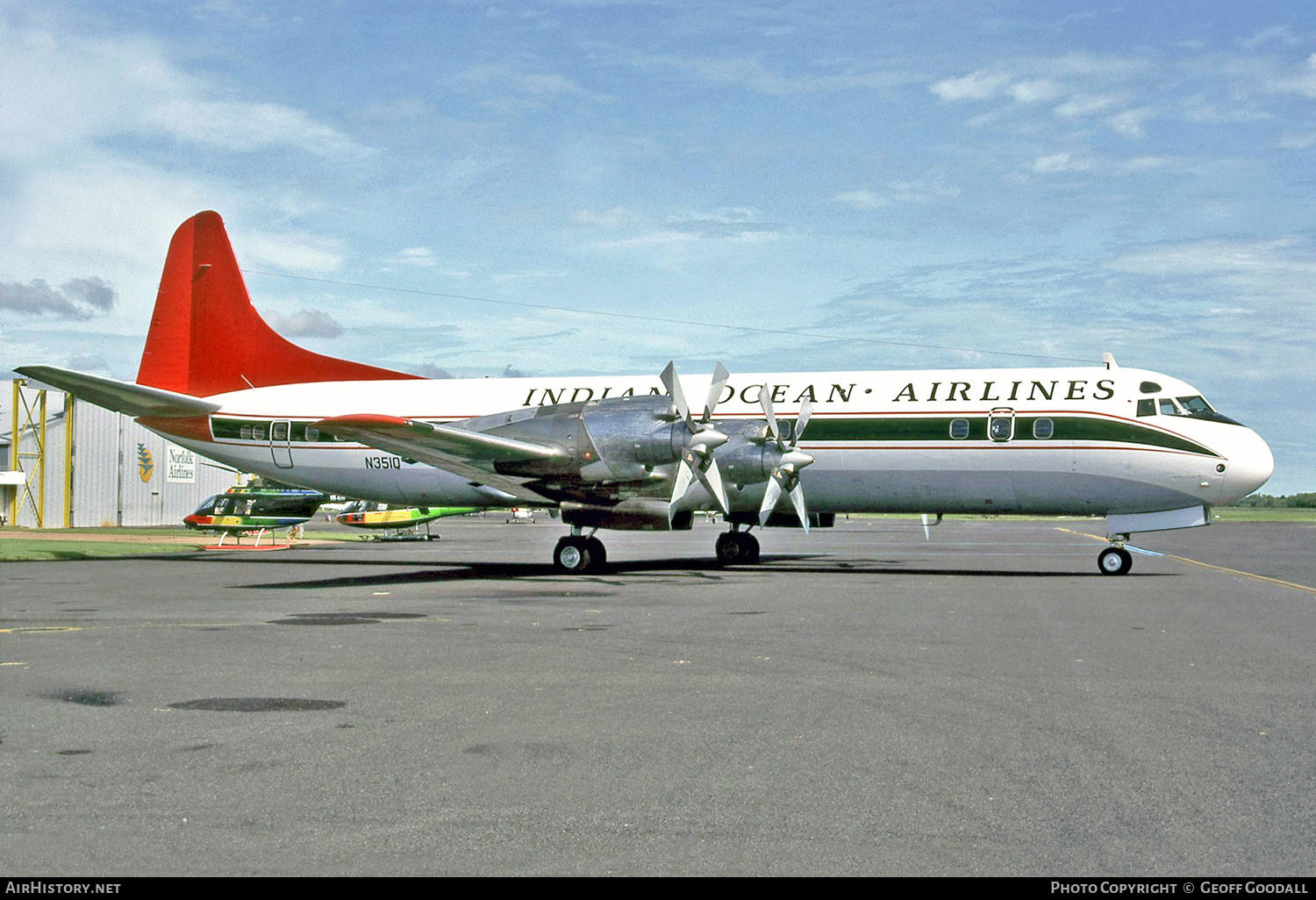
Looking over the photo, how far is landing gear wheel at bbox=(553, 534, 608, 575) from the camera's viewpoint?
2708 centimetres

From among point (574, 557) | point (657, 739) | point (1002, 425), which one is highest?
point (1002, 425)

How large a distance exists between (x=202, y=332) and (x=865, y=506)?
2030cm

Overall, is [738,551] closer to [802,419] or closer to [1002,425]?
[802,419]

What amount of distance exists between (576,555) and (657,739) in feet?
62.4

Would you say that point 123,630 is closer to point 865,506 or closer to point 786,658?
point 786,658

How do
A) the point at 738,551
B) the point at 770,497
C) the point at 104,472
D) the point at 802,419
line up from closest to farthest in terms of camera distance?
the point at 770,497 → the point at 802,419 → the point at 738,551 → the point at 104,472

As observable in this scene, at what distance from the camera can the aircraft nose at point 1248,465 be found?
2520 centimetres

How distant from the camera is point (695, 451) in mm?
24234

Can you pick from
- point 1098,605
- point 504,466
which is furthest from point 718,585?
point 1098,605

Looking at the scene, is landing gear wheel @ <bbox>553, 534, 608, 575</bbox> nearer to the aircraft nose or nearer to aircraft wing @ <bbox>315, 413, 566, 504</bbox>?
aircraft wing @ <bbox>315, 413, 566, 504</bbox>

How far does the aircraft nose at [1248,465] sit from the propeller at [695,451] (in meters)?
11.7

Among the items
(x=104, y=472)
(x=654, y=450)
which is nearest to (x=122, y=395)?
(x=654, y=450)

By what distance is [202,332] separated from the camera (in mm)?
33156

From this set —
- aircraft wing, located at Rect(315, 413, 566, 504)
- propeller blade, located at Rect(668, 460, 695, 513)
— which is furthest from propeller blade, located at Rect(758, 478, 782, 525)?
aircraft wing, located at Rect(315, 413, 566, 504)
